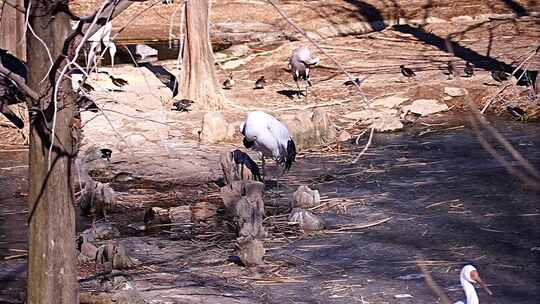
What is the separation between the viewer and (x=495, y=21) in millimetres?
21609

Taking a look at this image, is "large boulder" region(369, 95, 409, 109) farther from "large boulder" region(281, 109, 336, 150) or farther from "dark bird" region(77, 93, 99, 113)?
"dark bird" region(77, 93, 99, 113)

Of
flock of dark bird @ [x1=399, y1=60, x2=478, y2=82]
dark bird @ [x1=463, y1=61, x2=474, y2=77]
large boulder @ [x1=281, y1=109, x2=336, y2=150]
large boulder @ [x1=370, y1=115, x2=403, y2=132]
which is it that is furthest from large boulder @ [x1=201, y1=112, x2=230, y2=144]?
dark bird @ [x1=463, y1=61, x2=474, y2=77]

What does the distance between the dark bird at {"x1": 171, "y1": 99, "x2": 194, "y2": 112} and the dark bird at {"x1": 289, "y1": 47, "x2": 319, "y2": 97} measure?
2.02 metres

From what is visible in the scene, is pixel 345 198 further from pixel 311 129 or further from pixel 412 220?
pixel 311 129

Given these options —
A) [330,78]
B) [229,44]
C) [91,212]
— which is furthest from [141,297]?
[229,44]

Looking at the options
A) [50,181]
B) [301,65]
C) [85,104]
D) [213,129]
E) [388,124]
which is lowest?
[213,129]

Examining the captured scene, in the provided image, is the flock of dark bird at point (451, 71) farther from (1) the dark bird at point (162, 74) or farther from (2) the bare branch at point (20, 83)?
(2) the bare branch at point (20, 83)

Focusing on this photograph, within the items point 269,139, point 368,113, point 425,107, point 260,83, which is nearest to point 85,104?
point 269,139

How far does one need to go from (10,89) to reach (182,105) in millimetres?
9948

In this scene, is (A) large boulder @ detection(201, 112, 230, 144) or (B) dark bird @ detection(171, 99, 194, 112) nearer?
(A) large boulder @ detection(201, 112, 230, 144)

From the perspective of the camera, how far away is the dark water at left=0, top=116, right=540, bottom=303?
27.6 ft

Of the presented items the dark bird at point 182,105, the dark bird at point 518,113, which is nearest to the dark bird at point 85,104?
the dark bird at point 518,113

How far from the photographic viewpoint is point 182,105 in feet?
52.1

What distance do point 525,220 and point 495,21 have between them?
1218cm
